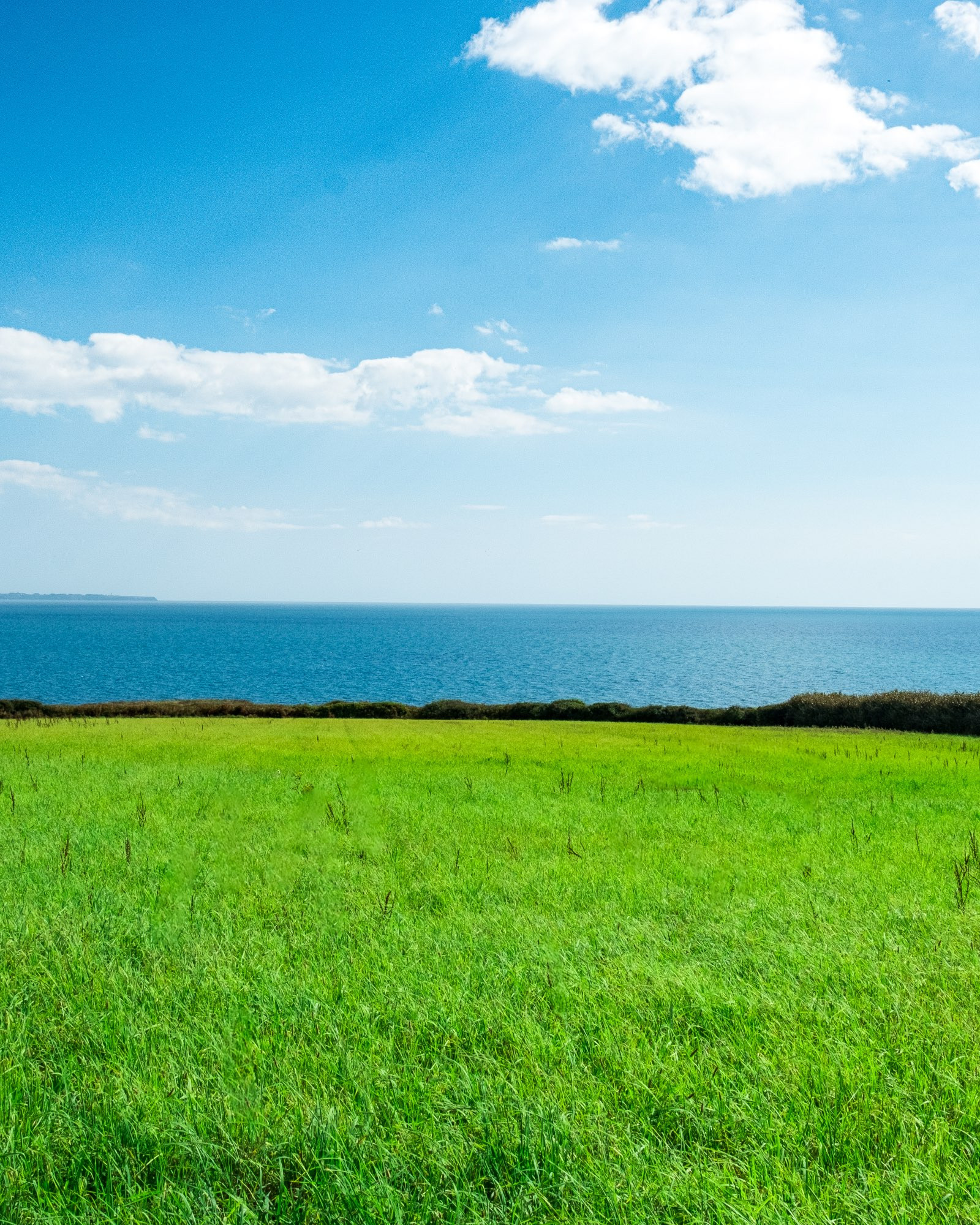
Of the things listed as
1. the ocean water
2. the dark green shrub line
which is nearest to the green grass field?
the dark green shrub line

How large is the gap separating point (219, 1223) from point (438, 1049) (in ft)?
5.09

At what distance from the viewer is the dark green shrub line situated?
44.0 metres

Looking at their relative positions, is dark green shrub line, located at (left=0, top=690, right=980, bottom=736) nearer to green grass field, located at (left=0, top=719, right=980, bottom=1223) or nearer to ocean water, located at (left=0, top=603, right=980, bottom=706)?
ocean water, located at (left=0, top=603, right=980, bottom=706)

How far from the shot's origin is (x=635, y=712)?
5122 cm

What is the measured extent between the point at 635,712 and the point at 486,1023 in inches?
1894

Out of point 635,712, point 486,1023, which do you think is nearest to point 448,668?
point 635,712

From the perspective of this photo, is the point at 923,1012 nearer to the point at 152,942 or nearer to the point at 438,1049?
the point at 438,1049

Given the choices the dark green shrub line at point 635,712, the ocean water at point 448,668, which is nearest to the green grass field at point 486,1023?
the dark green shrub line at point 635,712

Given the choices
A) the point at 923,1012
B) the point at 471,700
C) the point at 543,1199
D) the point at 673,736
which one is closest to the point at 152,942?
the point at 543,1199

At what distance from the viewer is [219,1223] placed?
9.77 ft

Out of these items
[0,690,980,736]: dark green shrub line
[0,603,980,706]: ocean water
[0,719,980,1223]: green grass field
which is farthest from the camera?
[0,603,980,706]: ocean water

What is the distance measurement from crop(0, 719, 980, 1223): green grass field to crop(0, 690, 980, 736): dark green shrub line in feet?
123

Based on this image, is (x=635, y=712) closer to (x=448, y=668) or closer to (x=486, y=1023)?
(x=486, y=1023)

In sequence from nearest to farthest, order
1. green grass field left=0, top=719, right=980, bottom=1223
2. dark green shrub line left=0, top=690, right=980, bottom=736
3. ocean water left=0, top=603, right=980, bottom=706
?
green grass field left=0, top=719, right=980, bottom=1223, dark green shrub line left=0, top=690, right=980, bottom=736, ocean water left=0, top=603, right=980, bottom=706
